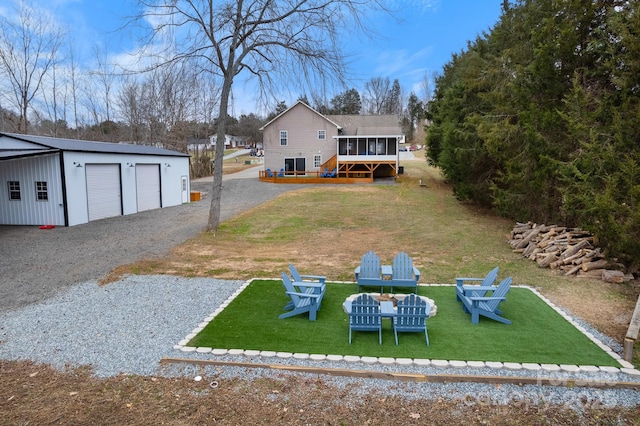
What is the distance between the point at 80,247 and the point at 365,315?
10.4 meters

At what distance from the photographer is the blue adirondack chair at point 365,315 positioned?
5.62 metres

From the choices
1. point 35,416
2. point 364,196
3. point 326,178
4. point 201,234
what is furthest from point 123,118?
point 35,416

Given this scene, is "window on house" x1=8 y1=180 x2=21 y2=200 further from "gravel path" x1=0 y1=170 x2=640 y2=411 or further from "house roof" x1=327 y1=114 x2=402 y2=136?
"house roof" x1=327 y1=114 x2=402 y2=136

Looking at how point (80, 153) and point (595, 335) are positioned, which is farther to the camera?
point (80, 153)

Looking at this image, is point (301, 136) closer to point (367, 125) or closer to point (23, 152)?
point (367, 125)

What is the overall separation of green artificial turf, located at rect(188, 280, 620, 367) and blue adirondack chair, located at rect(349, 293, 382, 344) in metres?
0.16

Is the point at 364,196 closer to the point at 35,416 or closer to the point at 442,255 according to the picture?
the point at 442,255

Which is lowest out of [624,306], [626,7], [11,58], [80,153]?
[624,306]

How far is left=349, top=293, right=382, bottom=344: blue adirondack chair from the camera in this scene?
5625mm

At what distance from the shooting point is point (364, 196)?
24.8 meters

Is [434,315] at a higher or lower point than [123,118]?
lower

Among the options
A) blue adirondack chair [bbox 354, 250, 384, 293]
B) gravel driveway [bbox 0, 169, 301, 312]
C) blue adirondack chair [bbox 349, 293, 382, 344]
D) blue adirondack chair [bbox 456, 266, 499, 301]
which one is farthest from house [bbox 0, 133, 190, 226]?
blue adirondack chair [bbox 456, 266, 499, 301]

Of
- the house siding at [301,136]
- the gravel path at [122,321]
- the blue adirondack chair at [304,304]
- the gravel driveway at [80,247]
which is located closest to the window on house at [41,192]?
the gravel driveway at [80,247]

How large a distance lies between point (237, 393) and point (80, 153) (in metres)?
15.4
